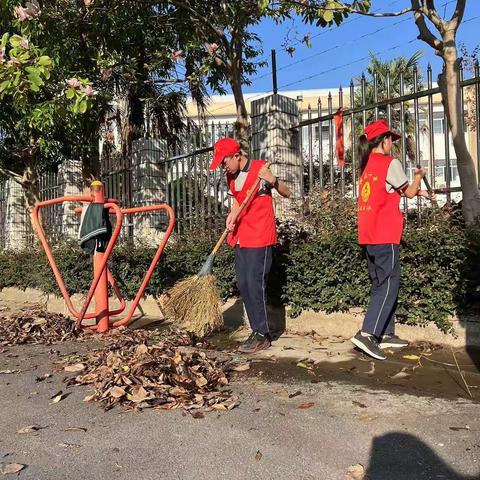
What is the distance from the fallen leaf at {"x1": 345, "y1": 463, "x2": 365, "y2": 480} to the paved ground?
2 cm

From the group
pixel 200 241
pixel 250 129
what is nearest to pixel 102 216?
pixel 200 241

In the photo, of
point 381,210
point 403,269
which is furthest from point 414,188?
point 403,269

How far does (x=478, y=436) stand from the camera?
2.97 m

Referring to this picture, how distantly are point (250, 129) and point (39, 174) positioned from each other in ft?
22.2

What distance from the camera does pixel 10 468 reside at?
2934mm

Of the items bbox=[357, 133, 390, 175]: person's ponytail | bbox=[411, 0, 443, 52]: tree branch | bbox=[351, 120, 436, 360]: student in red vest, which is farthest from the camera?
bbox=[411, 0, 443, 52]: tree branch

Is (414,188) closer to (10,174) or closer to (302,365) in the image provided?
(302,365)

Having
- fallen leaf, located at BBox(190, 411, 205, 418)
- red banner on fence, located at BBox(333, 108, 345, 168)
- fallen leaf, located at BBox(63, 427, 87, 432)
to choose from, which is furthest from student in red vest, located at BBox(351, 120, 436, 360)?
fallen leaf, located at BBox(63, 427, 87, 432)

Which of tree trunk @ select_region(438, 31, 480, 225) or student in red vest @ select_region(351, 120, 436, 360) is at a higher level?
tree trunk @ select_region(438, 31, 480, 225)

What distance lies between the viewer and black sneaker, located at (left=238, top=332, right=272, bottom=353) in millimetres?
5156

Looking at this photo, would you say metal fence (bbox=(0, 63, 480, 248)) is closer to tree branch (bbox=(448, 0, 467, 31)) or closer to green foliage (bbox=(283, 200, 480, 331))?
tree branch (bbox=(448, 0, 467, 31))

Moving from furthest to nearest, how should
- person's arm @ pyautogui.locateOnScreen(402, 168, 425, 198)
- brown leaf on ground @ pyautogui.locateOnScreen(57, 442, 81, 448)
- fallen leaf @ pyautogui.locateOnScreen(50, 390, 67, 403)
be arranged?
person's arm @ pyautogui.locateOnScreen(402, 168, 425, 198) < fallen leaf @ pyautogui.locateOnScreen(50, 390, 67, 403) < brown leaf on ground @ pyautogui.locateOnScreen(57, 442, 81, 448)

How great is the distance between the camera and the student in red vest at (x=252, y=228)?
5.06 meters

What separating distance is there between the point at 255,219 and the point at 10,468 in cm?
290
